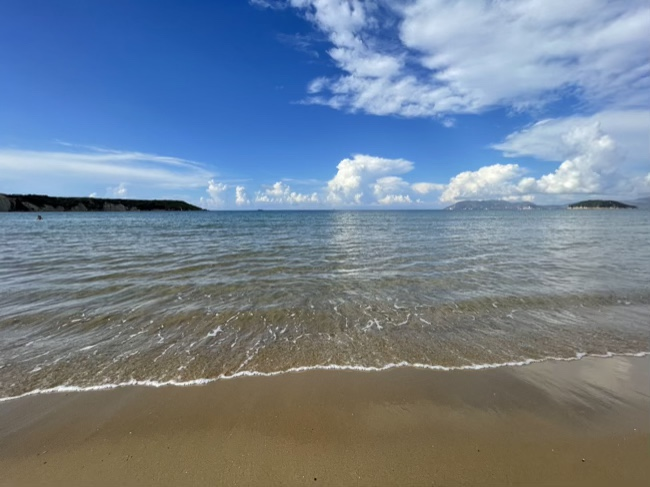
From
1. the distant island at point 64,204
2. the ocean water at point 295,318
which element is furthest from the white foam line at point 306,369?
the distant island at point 64,204

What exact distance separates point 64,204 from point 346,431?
628 ft

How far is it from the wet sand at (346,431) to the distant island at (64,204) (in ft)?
580

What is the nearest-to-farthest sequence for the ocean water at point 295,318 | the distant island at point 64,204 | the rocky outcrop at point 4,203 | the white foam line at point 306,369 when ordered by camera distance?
the white foam line at point 306,369 → the ocean water at point 295,318 → the rocky outcrop at point 4,203 → the distant island at point 64,204

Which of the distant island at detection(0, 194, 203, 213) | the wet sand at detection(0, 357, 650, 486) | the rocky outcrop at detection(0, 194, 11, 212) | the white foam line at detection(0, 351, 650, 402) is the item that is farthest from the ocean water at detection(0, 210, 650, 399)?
the distant island at detection(0, 194, 203, 213)

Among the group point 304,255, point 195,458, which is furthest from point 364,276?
point 195,458

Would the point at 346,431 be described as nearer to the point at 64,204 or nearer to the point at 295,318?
the point at 295,318

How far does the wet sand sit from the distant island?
580 ft

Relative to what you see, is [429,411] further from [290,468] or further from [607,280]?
[607,280]

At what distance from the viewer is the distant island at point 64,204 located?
423ft

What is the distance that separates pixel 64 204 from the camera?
14462 centimetres

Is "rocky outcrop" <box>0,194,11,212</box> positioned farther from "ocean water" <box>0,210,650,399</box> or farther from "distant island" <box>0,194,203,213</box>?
"ocean water" <box>0,210,650,399</box>

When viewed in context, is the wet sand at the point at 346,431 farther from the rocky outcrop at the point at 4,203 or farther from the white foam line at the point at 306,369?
the rocky outcrop at the point at 4,203

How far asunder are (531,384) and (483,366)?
803 mm

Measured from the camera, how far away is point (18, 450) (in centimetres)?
383
